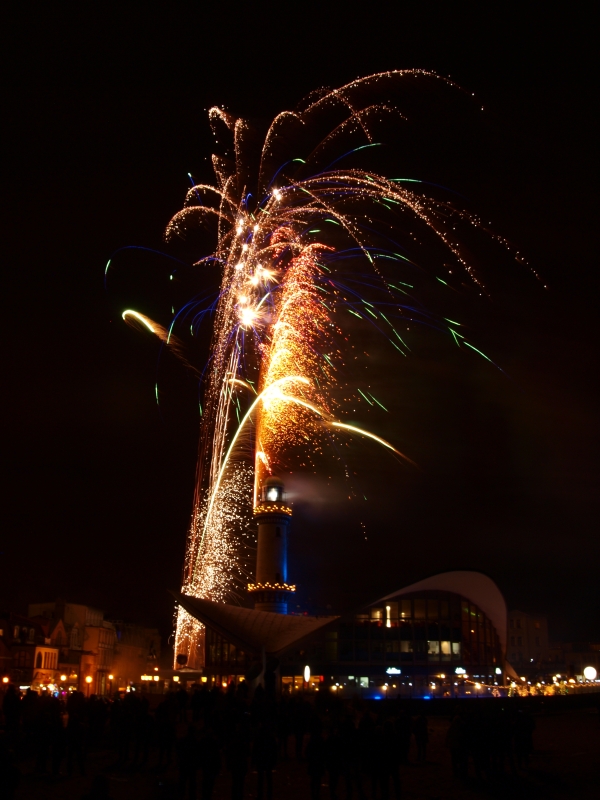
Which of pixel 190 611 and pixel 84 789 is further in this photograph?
pixel 190 611

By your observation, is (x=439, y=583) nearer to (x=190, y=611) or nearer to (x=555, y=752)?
(x=190, y=611)

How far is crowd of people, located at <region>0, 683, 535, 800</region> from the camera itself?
488 inches

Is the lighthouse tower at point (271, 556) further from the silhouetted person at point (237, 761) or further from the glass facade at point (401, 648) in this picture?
the silhouetted person at point (237, 761)

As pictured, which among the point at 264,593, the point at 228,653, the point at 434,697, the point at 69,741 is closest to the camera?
the point at 69,741

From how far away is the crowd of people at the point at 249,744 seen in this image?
12.4m

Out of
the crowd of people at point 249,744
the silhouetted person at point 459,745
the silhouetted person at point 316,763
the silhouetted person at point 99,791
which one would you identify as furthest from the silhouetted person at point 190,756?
the silhouetted person at point 459,745

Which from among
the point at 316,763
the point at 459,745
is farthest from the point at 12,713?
the point at 459,745

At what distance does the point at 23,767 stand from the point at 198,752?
7280mm

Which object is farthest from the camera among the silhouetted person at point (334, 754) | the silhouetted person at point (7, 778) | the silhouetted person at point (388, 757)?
the silhouetted person at point (388, 757)

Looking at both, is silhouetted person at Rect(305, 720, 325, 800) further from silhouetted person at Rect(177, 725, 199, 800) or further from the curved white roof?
the curved white roof

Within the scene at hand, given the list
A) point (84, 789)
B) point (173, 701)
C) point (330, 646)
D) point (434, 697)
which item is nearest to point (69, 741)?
point (84, 789)

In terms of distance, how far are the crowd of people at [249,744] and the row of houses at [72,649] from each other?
87.6 feet

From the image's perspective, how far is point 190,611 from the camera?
41.2 metres

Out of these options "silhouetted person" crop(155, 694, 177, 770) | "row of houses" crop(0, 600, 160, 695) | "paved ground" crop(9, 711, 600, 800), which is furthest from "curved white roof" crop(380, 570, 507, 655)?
"silhouetted person" crop(155, 694, 177, 770)
